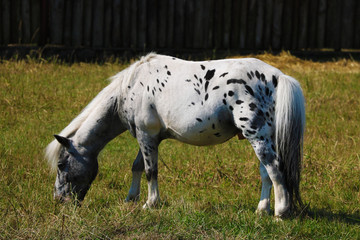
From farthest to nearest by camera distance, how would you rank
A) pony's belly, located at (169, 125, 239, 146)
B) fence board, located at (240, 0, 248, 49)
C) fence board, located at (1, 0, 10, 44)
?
fence board, located at (240, 0, 248, 49) → fence board, located at (1, 0, 10, 44) → pony's belly, located at (169, 125, 239, 146)

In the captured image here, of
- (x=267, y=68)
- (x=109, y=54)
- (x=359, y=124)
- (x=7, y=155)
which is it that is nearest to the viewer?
(x=267, y=68)

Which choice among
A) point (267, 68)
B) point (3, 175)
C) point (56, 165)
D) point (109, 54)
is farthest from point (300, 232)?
point (109, 54)

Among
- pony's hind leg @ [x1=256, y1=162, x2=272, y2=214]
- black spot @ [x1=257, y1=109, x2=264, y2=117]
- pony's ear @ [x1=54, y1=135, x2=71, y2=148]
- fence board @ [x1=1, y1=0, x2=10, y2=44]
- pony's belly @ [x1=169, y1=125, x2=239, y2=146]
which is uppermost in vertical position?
fence board @ [x1=1, y1=0, x2=10, y2=44]

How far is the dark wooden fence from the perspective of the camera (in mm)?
12859

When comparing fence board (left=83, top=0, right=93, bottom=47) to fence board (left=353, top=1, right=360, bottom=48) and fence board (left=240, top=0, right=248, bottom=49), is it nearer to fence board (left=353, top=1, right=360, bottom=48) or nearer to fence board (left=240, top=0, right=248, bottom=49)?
fence board (left=240, top=0, right=248, bottom=49)

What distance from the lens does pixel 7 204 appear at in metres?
Answer: 5.34

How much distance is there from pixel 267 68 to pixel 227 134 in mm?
718

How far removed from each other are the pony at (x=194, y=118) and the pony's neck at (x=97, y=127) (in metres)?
0.01

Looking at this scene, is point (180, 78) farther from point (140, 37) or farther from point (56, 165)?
point (140, 37)

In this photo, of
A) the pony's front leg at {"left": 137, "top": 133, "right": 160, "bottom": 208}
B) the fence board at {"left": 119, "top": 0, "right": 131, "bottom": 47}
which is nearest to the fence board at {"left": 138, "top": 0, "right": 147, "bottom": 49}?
the fence board at {"left": 119, "top": 0, "right": 131, "bottom": 47}

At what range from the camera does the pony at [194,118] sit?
4.98 m

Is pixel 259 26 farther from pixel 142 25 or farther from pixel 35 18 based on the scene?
pixel 35 18

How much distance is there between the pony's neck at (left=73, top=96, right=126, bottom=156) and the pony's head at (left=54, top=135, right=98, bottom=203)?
73 mm

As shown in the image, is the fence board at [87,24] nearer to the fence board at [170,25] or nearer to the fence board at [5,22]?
the fence board at [5,22]
